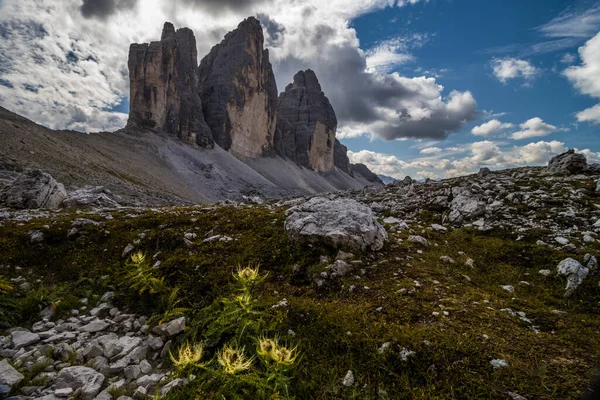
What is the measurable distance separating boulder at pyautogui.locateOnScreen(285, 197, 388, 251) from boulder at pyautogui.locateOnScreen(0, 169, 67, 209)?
2119cm

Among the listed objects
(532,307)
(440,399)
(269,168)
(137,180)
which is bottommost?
(440,399)

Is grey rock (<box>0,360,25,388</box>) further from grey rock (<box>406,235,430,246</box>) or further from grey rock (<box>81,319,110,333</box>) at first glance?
grey rock (<box>406,235,430,246</box>)

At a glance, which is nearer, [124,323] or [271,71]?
[124,323]

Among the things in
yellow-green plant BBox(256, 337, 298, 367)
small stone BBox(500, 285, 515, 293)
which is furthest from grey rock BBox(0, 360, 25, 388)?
small stone BBox(500, 285, 515, 293)

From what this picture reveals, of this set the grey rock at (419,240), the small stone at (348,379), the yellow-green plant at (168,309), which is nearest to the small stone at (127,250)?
the yellow-green plant at (168,309)

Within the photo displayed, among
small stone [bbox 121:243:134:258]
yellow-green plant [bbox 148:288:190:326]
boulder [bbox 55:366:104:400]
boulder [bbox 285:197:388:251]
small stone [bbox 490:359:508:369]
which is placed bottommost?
boulder [bbox 55:366:104:400]

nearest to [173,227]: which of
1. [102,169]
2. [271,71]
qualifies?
[102,169]

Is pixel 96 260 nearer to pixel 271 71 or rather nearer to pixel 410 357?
pixel 410 357

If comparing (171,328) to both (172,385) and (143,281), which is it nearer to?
(172,385)

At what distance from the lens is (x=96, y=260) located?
781cm

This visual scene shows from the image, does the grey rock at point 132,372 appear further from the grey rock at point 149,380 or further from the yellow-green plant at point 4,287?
the yellow-green plant at point 4,287

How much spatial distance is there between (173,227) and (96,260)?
2440mm

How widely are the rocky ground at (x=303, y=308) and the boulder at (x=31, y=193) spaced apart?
44.1 ft

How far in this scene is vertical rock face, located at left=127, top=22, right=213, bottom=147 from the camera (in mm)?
108438
